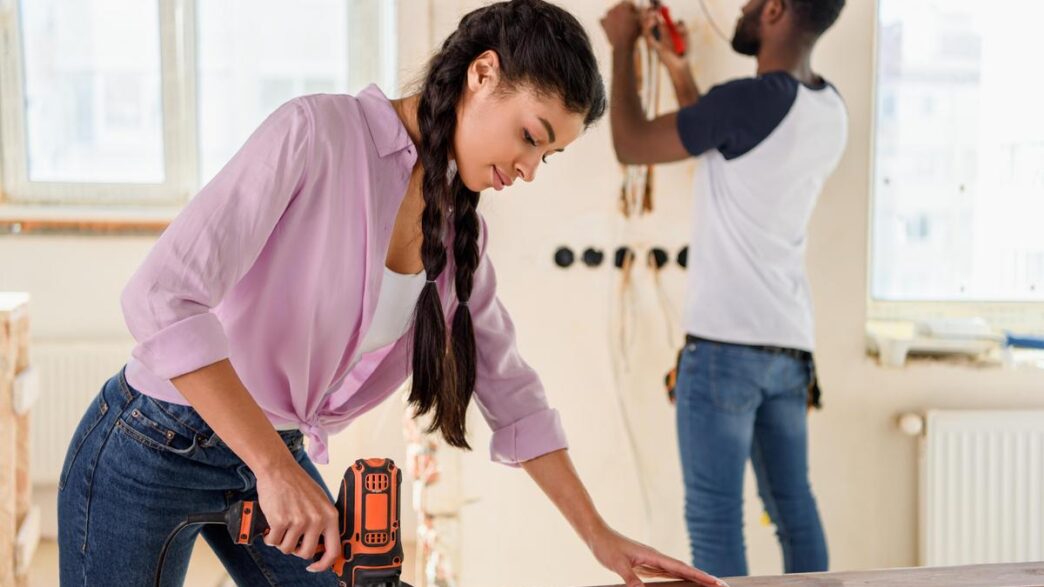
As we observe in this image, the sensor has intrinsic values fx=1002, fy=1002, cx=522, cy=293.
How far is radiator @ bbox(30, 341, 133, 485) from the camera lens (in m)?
3.23

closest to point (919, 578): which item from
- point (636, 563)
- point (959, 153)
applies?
point (636, 563)

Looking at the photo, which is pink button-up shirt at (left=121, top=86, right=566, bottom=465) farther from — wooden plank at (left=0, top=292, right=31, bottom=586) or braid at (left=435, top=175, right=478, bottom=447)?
wooden plank at (left=0, top=292, right=31, bottom=586)

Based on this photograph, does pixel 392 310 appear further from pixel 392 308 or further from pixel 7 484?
pixel 7 484

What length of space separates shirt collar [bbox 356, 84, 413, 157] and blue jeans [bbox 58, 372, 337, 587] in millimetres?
383

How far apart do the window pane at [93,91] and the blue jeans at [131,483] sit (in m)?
2.42

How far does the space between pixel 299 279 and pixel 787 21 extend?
152cm

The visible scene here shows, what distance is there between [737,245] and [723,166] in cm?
17

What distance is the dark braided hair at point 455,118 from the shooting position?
1.12 metres

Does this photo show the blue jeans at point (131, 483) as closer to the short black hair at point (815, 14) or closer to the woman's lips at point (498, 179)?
the woman's lips at point (498, 179)

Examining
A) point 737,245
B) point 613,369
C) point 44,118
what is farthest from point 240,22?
point 737,245

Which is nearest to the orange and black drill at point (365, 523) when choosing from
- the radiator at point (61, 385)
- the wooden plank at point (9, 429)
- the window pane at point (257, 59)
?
the wooden plank at point (9, 429)

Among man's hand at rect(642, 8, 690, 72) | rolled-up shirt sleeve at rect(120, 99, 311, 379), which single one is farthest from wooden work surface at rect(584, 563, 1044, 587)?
man's hand at rect(642, 8, 690, 72)

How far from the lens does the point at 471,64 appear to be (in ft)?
3.71

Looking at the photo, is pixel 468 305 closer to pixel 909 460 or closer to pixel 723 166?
pixel 723 166
